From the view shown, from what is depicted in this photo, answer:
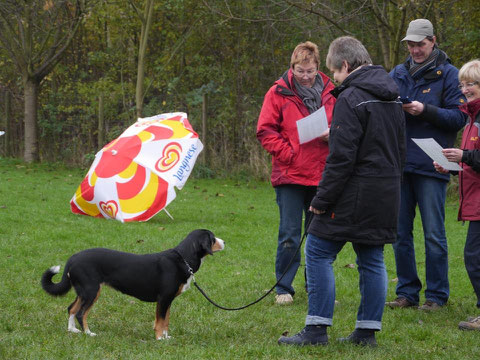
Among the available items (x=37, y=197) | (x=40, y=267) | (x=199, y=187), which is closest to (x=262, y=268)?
(x=40, y=267)

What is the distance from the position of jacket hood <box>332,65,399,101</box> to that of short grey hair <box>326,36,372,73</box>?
0.07m

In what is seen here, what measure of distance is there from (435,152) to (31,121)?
1707 centimetres

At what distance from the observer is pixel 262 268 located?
742 centimetres

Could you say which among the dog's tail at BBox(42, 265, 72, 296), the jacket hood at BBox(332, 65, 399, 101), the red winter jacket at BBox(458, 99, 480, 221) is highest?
the jacket hood at BBox(332, 65, 399, 101)

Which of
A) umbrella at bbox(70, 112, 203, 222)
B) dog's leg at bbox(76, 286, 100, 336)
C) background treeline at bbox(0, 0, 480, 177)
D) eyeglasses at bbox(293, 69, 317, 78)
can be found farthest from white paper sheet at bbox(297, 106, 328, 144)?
background treeline at bbox(0, 0, 480, 177)

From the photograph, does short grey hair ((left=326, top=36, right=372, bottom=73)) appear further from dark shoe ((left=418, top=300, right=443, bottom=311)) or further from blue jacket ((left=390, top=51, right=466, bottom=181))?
dark shoe ((left=418, top=300, right=443, bottom=311))

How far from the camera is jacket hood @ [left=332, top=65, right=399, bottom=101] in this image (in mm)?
4285

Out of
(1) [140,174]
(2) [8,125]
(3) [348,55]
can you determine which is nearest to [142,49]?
(2) [8,125]

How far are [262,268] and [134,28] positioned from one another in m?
14.8

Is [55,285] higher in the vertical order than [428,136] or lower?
lower

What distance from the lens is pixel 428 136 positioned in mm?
5699

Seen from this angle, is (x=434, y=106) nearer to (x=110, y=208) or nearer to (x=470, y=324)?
(x=470, y=324)

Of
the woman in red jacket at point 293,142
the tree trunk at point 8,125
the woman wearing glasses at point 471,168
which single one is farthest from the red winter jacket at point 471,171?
the tree trunk at point 8,125

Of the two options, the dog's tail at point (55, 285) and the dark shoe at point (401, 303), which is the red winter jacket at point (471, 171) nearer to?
the dark shoe at point (401, 303)
